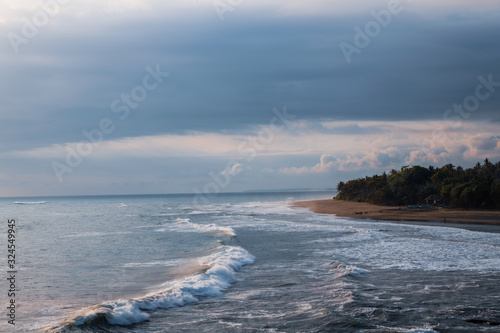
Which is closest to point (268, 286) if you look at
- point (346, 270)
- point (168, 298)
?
point (168, 298)

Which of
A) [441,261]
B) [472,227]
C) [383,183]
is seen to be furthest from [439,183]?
[441,261]

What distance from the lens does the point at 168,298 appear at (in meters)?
14.9

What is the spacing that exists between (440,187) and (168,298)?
199 feet

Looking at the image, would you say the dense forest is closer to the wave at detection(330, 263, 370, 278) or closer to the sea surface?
the sea surface

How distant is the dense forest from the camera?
51188 millimetres

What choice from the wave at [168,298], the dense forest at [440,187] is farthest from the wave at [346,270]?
the dense forest at [440,187]

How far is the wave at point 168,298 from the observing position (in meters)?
12.4

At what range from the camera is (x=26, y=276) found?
19844 mm

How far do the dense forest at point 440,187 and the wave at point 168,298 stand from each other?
130 ft

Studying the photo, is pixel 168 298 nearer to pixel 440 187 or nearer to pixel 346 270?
pixel 346 270

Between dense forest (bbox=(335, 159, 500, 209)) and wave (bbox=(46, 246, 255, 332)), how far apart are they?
3954 centimetres

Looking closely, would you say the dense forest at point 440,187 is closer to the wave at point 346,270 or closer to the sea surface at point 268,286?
the sea surface at point 268,286

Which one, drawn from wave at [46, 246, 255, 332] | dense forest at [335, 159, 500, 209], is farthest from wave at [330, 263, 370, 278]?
dense forest at [335, 159, 500, 209]

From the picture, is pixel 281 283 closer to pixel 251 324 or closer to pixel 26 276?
pixel 251 324
